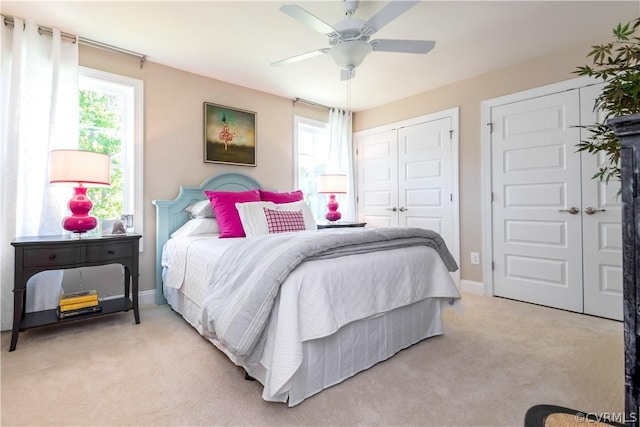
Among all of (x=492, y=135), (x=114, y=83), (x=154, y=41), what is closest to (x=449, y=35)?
(x=492, y=135)

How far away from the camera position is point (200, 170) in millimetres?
3449

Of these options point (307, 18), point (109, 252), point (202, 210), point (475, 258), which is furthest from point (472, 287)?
point (109, 252)

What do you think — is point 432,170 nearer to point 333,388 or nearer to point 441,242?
point 441,242

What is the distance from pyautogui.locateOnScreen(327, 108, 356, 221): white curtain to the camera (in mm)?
4590

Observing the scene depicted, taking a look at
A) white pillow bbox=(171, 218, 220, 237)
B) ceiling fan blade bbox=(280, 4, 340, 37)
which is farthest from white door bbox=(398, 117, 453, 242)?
white pillow bbox=(171, 218, 220, 237)

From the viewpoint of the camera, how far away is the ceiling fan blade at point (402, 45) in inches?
83.4

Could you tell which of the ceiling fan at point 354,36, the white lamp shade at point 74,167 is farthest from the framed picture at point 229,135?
the ceiling fan at point 354,36

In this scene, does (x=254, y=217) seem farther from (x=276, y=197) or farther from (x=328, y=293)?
(x=328, y=293)

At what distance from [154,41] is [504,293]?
4.22m

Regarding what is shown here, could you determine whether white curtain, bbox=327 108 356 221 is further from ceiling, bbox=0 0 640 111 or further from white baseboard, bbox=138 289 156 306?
white baseboard, bbox=138 289 156 306

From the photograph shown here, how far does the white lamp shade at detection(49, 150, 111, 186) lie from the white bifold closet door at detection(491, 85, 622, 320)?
3.76m

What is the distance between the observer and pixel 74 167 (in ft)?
7.52

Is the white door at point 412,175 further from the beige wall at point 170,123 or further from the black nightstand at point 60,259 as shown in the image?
the black nightstand at point 60,259

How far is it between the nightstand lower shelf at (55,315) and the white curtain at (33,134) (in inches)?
7.5
